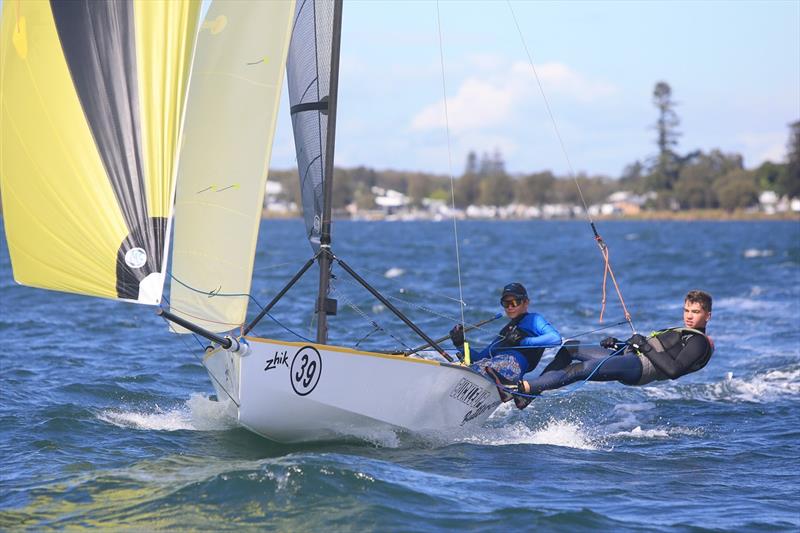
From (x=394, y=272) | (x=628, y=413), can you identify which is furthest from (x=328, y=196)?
(x=394, y=272)

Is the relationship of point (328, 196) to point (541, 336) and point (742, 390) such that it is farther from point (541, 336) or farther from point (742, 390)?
point (742, 390)

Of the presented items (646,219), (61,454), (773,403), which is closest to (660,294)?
(773,403)

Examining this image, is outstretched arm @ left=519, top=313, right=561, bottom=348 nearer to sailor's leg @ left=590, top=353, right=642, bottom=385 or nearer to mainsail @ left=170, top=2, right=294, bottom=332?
sailor's leg @ left=590, top=353, right=642, bottom=385

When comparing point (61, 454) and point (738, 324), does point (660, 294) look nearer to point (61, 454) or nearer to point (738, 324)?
point (738, 324)

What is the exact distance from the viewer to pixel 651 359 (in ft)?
27.1

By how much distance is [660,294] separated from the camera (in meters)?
22.8

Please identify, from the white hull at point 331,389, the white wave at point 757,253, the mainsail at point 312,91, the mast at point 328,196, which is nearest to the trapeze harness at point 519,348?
the white hull at point 331,389

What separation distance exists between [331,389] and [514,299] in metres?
1.76

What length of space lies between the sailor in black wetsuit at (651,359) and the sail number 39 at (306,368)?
172cm

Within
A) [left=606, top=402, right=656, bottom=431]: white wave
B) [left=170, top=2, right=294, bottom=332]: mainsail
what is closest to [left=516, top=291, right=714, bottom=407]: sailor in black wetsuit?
[left=606, top=402, right=656, bottom=431]: white wave

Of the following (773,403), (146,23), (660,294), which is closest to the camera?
(146,23)

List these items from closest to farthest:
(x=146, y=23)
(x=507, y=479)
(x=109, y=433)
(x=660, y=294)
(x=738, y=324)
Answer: (x=146, y=23) → (x=507, y=479) → (x=109, y=433) → (x=738, y=324) → (x=660, y=294)

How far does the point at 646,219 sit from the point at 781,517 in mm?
129920

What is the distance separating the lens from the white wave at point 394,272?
93.0 ft
